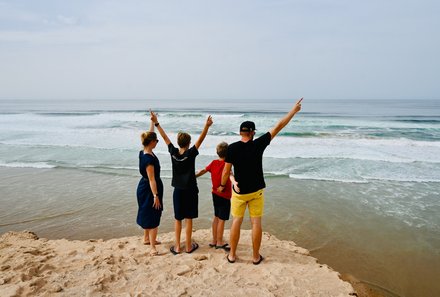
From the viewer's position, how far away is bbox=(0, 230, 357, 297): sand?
321cm

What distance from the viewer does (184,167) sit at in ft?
13.3

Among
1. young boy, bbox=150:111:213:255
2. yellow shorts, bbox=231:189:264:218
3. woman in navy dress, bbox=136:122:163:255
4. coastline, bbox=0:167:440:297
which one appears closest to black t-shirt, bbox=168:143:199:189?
young boy, bbox=150:111:213:255

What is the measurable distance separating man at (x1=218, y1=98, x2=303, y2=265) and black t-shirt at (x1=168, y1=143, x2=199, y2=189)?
0.49m

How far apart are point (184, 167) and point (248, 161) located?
97 cm

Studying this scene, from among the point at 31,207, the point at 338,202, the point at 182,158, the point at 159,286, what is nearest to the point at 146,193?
the point at 182,158

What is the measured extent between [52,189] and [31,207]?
53.1 inches

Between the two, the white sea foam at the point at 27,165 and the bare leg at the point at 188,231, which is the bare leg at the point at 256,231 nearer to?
the bare leg at the point at 188,231

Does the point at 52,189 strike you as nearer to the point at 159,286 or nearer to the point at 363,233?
the point at 159,286

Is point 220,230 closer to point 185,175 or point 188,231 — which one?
point 188,231

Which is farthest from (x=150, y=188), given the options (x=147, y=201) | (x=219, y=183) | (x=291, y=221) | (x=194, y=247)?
(x=291, y=221)

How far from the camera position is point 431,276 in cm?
416

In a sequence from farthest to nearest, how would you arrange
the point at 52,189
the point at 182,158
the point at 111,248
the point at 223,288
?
1. the point at 52,189
2. the point at 111,248
3. the point at 182,158
4. the point at 223,288

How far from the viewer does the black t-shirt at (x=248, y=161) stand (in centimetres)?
359

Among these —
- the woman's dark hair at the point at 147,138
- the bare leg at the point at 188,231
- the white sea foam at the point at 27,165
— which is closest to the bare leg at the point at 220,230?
the bare leg at the point at 188,231
